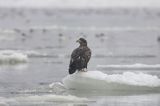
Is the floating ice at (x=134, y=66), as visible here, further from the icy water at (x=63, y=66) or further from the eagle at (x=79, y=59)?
the eagle at (x=79, y=59)

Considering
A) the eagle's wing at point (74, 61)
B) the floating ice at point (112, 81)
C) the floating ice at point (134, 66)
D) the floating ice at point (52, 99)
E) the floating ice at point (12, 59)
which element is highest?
the floating ice at point (12, 59)

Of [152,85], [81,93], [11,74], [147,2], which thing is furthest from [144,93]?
[147,2]

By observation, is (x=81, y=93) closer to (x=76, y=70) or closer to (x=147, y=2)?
(x=76, y=70)

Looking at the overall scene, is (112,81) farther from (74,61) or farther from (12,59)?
(12,59)

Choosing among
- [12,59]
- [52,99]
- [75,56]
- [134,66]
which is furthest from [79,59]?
[12,59]

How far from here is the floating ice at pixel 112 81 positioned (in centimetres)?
1322

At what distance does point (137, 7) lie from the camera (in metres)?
85.9

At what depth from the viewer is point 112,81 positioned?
13203 millimetres

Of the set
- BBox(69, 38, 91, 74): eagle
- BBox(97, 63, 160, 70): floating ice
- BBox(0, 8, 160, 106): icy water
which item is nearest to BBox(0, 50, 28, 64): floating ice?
BBox(0, 8, 160, 106): icy water

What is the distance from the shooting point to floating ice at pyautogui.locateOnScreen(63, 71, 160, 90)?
43.4ft

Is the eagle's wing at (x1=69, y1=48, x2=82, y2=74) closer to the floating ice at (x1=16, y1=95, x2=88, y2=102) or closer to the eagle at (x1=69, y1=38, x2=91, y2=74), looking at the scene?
the eagle at (x1=69, y1=38, x2=91, y2=74)

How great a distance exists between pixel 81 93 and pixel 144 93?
3.73ft

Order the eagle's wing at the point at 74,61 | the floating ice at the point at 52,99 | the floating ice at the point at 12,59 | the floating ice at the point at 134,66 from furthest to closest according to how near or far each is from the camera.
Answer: the floating ice at the point at 12,59
the floating ice at the point at 134,66
the eagle's wing at the point at 74,61
the floating ice at the point at 52,99

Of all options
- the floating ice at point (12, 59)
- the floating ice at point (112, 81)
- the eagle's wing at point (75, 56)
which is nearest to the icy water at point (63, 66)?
the floating ice at point (12, 59)
